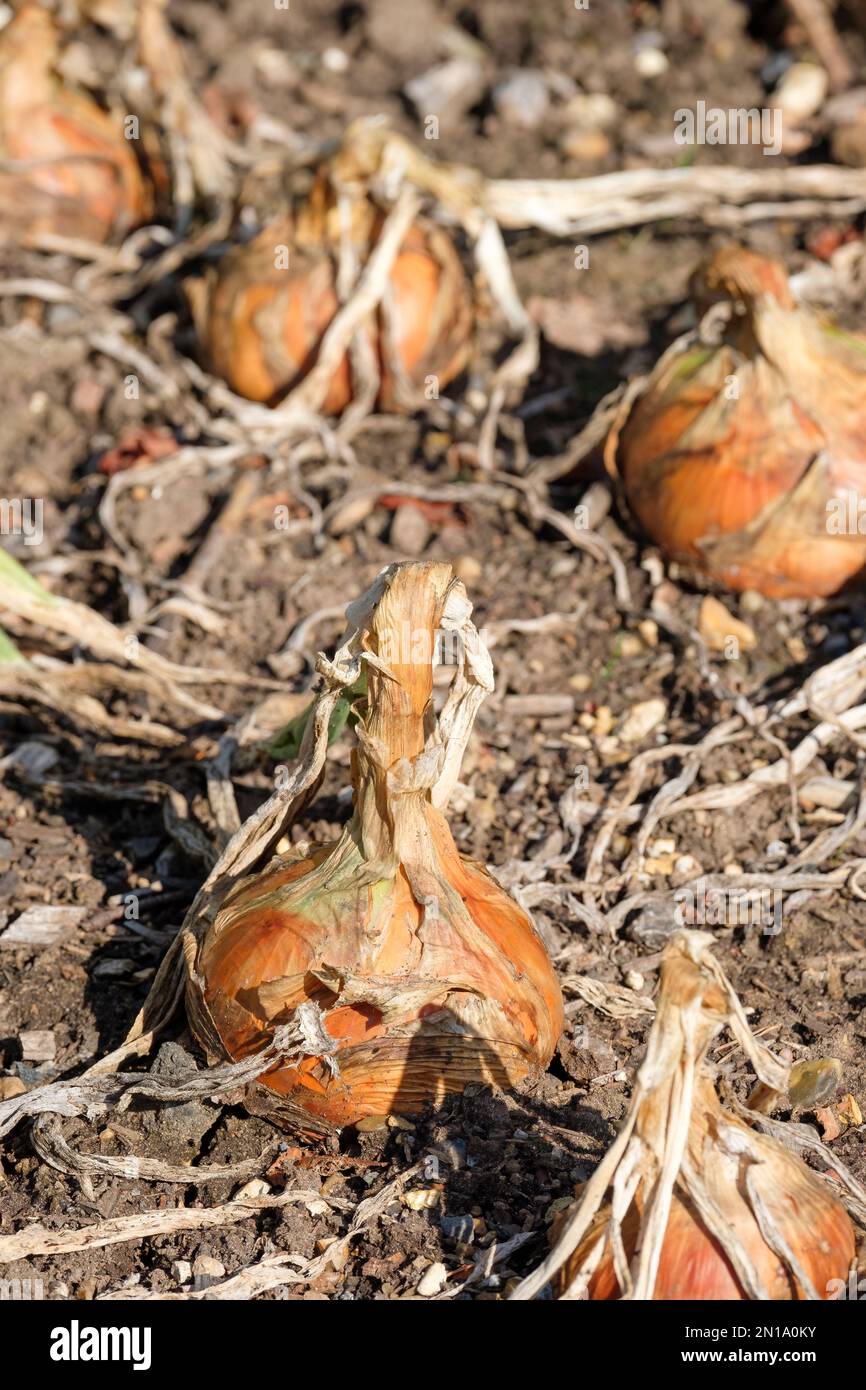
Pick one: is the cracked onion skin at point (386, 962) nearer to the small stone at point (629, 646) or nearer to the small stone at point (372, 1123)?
the small stone at point (372, 1123)

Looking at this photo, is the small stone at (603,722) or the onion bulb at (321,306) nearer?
the small stone at (603,722)

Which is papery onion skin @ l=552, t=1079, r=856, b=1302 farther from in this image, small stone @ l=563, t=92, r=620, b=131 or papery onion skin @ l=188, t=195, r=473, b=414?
small stone @ l=563, t=92, r=620, b=131

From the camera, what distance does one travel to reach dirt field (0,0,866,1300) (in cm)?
199

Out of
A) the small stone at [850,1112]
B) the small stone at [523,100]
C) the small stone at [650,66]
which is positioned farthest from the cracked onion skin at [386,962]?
the small stone at [650,66]

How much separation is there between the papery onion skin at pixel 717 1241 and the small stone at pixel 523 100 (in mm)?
3772

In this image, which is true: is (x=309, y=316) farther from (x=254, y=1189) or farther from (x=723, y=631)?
(x=254, y=1189)

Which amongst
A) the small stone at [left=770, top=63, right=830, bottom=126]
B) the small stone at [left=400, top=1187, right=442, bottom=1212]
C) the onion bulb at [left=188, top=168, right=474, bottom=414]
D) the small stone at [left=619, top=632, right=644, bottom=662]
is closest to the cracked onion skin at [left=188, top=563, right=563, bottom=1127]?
the small stone at [left=400, top=1187, right=442, bottom=1212]

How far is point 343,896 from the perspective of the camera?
1.93m

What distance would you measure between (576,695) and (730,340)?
2.70 feet

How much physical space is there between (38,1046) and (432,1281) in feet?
2.31

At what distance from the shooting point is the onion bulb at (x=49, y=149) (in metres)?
4.24

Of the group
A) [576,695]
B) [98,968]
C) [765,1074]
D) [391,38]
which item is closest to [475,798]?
[576,695]

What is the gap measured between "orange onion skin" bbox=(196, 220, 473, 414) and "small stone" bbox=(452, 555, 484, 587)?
0.65 metres

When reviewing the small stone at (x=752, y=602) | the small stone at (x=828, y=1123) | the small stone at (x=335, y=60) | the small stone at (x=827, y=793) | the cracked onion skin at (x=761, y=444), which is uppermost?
the small stone at (x=335, y=60)
